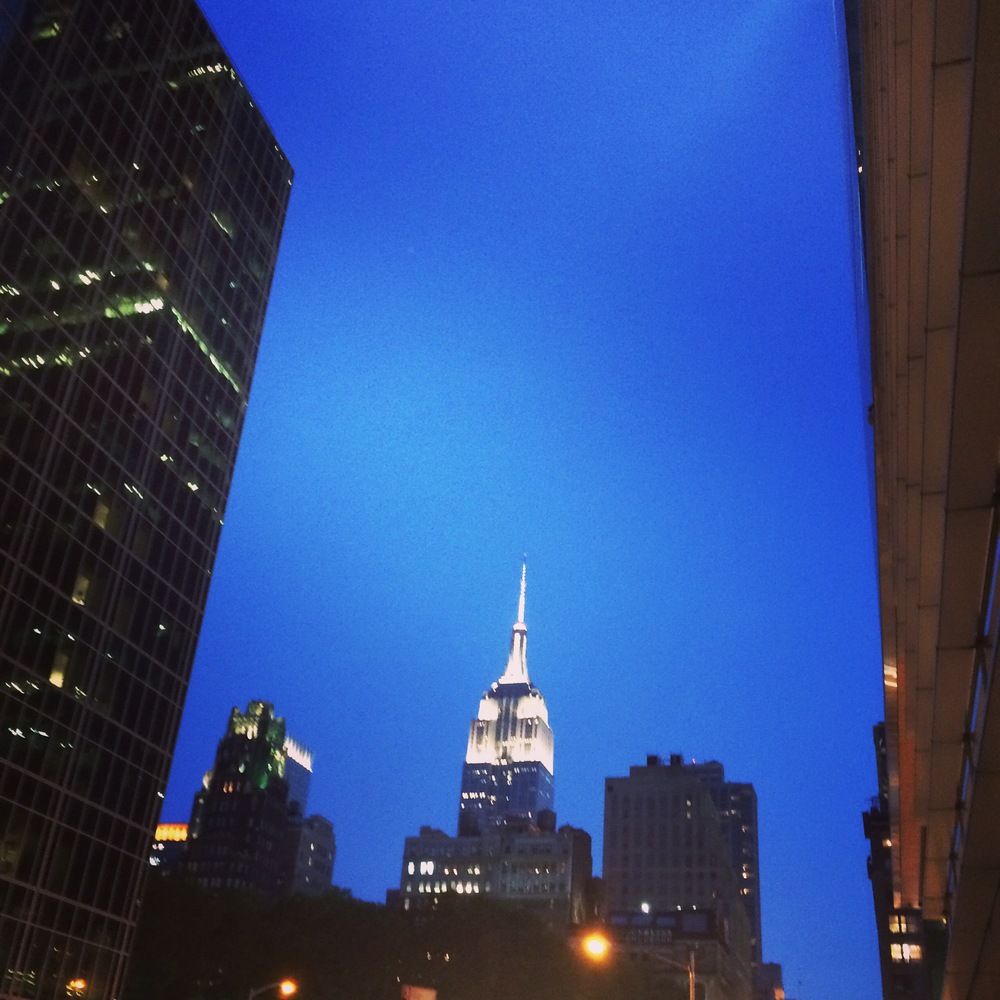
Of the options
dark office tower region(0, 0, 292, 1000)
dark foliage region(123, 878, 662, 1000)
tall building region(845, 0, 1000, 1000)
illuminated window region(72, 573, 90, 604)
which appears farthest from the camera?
dark foliage region(123, 878, 662, 1000)

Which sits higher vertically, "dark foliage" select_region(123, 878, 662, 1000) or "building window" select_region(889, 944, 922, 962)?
"building window" select_region(889, 944, 922, 962)

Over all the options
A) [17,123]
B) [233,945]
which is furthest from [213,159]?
[233,945]

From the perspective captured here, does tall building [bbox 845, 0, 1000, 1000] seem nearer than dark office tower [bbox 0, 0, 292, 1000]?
Yes

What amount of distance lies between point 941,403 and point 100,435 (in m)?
48.7

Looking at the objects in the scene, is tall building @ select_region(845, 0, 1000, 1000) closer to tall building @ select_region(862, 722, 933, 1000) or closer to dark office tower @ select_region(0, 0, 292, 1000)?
dark office tower @ select_region(0, 0, 292, 1000)

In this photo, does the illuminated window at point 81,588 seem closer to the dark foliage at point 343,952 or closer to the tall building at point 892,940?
the dark foliage at point 343,952

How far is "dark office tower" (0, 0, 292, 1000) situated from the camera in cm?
4884

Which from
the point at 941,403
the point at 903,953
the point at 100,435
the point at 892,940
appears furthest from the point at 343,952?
the point at 941,403

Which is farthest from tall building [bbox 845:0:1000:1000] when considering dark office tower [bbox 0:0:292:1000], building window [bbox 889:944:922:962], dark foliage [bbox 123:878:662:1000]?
building window [bbox 889:944:922:962]

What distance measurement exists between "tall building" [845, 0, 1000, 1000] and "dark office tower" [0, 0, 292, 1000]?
3913cm

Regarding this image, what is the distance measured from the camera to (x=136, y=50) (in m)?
59.6

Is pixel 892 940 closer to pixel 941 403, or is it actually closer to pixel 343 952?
pixel 343 952

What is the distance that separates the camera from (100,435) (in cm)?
5522

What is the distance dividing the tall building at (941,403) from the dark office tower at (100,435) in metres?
39.1
